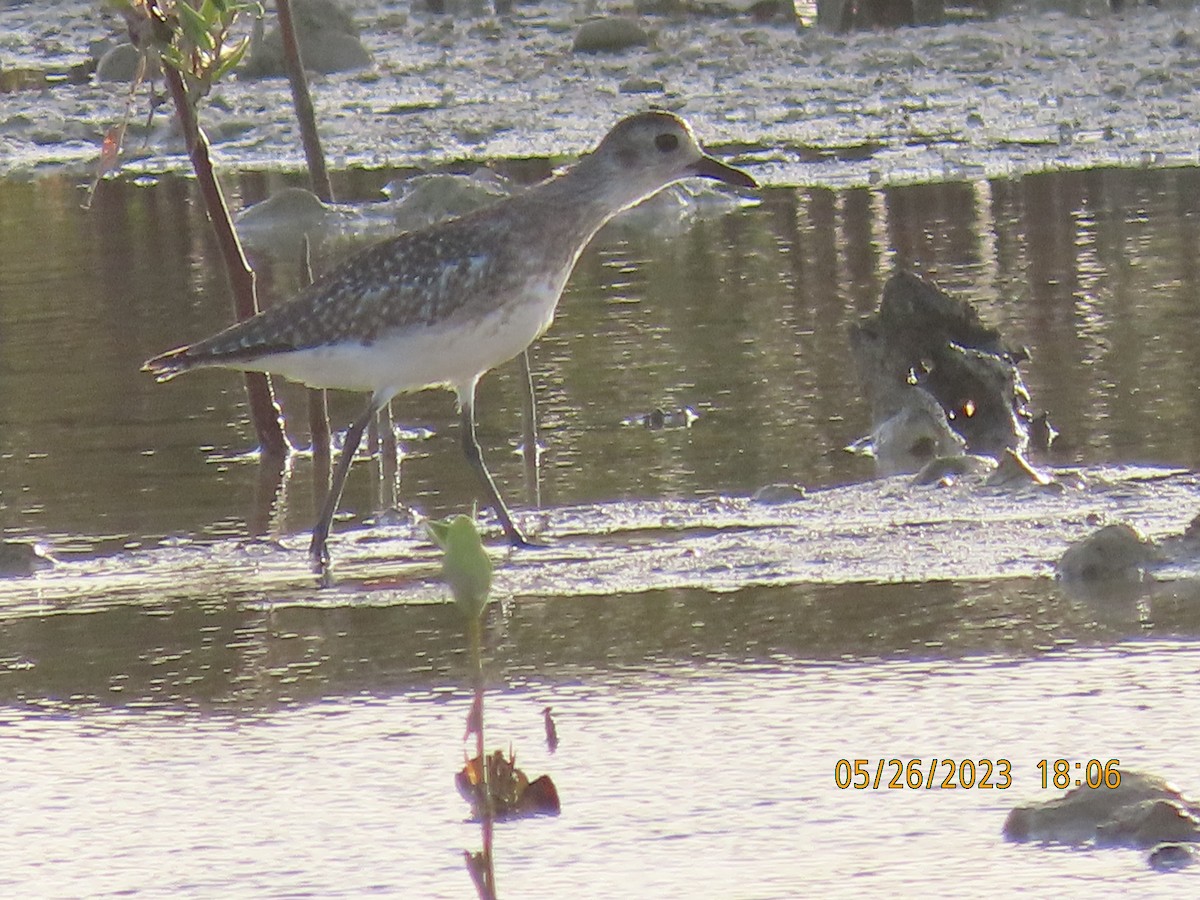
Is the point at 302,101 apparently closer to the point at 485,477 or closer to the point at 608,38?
the point at 485,477

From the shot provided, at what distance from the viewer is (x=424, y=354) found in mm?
7746

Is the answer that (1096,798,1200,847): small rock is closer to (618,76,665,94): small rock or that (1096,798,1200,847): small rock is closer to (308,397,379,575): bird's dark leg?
(308,397,379,575): bird's dark leg

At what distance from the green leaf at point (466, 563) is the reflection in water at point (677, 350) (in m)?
4.92

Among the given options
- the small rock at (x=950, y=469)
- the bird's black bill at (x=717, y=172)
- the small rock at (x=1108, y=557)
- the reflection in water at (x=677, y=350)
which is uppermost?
the bird's black bill at (x=717, y=172)

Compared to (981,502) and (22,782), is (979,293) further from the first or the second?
(22,782)

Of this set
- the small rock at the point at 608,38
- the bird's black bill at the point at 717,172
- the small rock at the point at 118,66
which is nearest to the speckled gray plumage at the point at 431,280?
the bird's black bill at the point at 717,172

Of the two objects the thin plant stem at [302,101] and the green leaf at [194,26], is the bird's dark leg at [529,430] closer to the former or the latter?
the green leaf at [194,26]

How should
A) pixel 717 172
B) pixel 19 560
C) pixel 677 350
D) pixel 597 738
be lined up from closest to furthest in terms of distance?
pixel 597 738, pixel 19 560, pixel 717 172, pixel 677 350

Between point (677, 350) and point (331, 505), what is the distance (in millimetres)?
3189

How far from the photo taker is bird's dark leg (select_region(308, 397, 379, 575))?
7.39 metres

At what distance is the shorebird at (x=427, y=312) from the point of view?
7.68m

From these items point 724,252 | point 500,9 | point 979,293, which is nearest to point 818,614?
point 979,293

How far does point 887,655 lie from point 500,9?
66.1ft

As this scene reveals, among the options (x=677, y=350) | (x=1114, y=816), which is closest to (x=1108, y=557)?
(x=1114, y=816)
